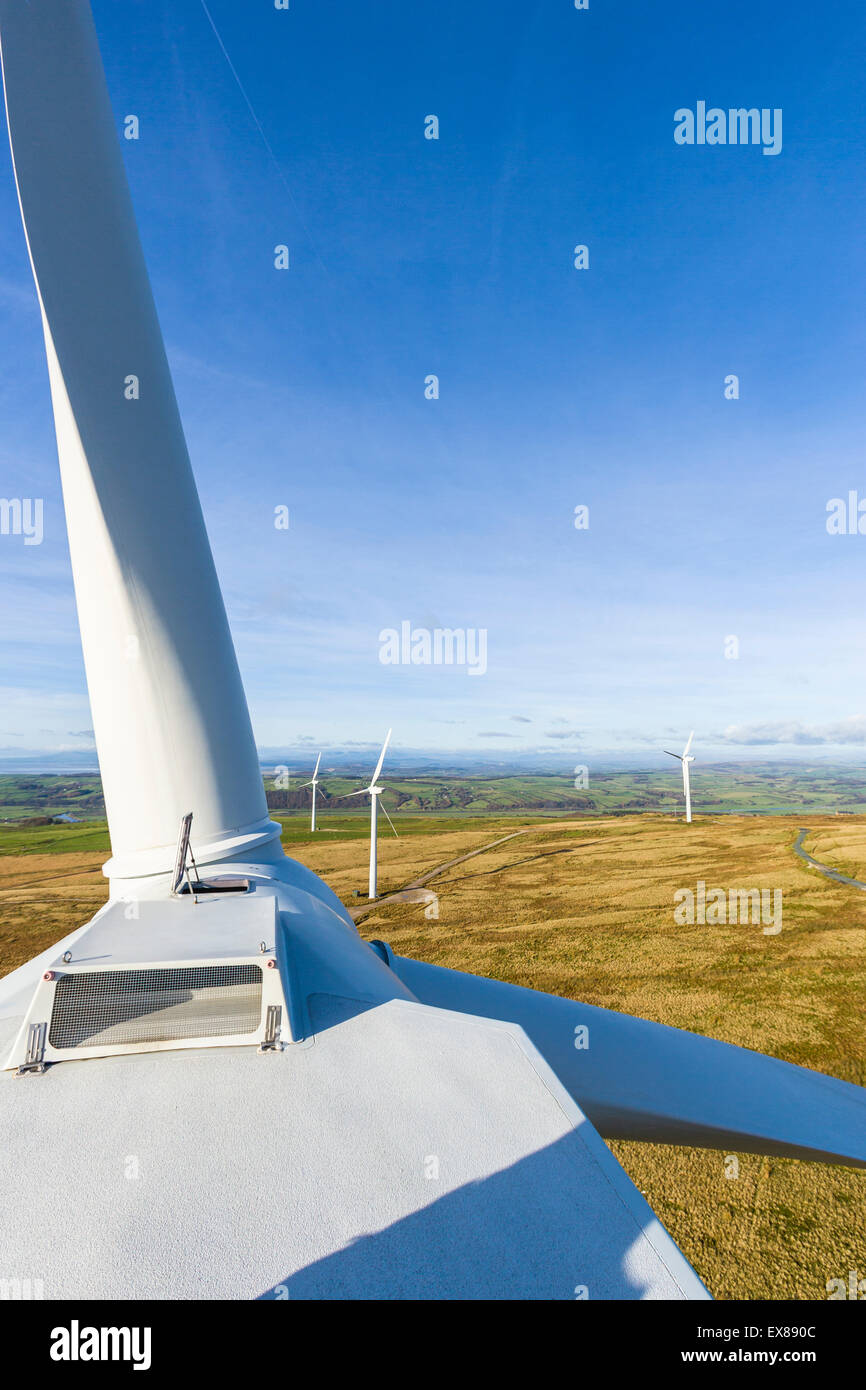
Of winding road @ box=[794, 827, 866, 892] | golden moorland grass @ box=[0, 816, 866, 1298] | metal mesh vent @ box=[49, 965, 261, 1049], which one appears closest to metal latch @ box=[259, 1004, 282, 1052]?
metal mesh vent @ box=[49, 965, 261, 1049]

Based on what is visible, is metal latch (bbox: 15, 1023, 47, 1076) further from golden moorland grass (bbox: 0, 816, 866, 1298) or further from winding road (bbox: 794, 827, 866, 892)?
winding road (bbox: 794, 827, 866, 892)

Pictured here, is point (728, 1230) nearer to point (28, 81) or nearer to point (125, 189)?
point (125, 189)

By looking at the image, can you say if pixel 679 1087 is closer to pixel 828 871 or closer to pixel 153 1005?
pixel 153 1005

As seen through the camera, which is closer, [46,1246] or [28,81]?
[46,1246]
